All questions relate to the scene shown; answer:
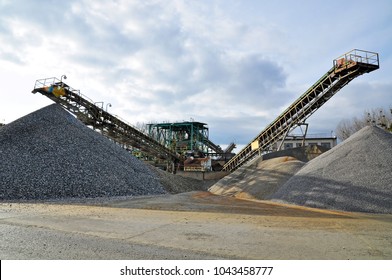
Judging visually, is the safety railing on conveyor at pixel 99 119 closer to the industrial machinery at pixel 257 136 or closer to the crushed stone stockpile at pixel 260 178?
the industrial machinery at pixel 257 136

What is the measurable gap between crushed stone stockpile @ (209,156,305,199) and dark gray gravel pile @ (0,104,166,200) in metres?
5.03

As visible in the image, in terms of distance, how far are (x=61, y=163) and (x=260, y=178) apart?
11.5 m

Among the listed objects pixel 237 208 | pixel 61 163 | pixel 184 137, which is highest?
pixel 184 137

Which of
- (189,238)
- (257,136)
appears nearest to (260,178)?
(257,136)

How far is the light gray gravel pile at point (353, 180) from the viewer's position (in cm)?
909

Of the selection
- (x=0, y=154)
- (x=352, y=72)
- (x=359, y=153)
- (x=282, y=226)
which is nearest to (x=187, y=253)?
(x=282, y=226)

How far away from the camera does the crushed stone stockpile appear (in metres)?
15.7

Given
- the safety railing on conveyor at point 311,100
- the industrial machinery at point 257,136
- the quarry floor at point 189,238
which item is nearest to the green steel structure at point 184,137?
the industrial machinery at point 257,136

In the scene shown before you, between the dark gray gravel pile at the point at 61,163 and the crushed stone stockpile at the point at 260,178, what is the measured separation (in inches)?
198

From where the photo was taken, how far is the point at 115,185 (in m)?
Result: 13.8

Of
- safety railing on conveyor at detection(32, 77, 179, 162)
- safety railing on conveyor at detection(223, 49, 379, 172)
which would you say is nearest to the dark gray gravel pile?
safety railing on conveyor at detection(32, 77, 179, 162)

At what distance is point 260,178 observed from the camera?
17.7 metres

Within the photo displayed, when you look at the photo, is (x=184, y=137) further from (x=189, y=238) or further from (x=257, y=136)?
(x=189, y=238)

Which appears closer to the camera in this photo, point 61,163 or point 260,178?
point 61,163
